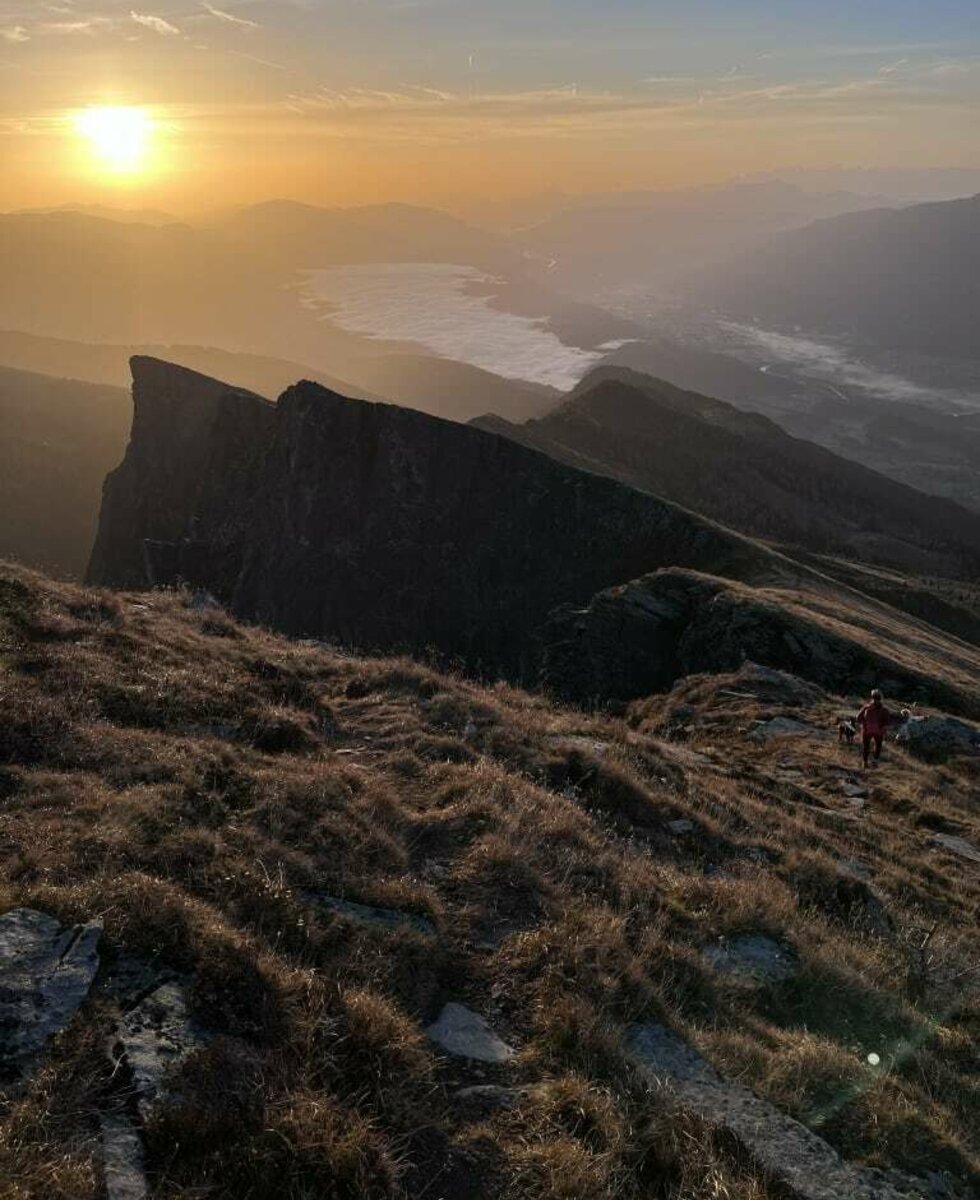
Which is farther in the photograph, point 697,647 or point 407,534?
point 407,534

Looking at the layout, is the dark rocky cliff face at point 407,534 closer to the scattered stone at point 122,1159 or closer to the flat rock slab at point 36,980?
the flat rock slab at point 36,980

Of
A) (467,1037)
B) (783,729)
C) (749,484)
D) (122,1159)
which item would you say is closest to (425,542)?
(783,729)

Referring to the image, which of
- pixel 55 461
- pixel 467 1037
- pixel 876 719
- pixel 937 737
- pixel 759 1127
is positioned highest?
pixel 467 1037

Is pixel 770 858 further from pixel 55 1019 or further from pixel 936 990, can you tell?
pixel 55 1019

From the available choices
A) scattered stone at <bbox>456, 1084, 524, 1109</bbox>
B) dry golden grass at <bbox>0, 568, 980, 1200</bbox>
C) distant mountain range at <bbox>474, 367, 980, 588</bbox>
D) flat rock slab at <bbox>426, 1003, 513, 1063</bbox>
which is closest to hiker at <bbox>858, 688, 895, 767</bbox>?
dry golden grass at <bbox>0, 568, 980, 1200</bbox>

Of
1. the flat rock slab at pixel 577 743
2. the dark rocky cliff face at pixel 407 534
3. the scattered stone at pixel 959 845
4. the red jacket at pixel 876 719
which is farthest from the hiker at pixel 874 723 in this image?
the dark rocky cliff face at pixel 407 534

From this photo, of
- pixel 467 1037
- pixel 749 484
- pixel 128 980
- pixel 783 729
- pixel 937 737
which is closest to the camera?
pixel 128 980

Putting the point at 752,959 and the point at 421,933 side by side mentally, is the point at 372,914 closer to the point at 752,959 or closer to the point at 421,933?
the point at 421,933

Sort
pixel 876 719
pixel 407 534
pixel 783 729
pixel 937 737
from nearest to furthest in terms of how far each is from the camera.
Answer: pixel 876 719
pixel 783 729
pixel 937 737
pixel 407 534

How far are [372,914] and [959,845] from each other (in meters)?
13.5

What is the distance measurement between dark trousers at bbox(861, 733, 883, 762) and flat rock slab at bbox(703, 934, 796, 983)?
1234 centimetres

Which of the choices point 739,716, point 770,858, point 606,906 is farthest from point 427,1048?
point 739,716

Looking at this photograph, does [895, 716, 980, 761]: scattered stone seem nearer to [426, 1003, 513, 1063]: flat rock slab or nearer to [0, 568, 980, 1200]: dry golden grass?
[0, 568, 980, 1200]: dry golden grass

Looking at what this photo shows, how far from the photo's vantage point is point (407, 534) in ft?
200
